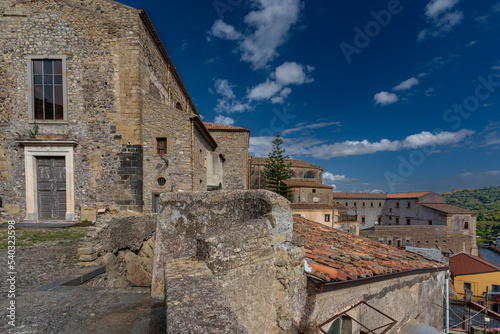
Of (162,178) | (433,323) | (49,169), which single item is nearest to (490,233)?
(433,323)

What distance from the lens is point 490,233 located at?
5091cm

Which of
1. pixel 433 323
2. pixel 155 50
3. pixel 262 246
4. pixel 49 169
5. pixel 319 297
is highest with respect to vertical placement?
pixel 155 50

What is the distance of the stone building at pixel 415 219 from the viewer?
29016 millimetres

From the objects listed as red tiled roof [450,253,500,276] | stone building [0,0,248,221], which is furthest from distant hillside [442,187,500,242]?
stone building [0,0,248,221]

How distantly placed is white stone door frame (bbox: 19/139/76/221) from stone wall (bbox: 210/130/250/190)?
13381 millimetres

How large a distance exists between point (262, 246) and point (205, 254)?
736mm

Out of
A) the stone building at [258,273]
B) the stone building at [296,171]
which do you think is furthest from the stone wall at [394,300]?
the stone building at [296,171]

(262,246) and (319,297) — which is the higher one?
(262,246)

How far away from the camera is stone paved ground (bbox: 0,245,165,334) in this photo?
236cm

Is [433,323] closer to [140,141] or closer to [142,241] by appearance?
[142,241]

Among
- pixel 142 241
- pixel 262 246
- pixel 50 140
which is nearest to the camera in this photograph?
pixel 262 246

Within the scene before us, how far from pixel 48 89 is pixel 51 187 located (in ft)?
14.6

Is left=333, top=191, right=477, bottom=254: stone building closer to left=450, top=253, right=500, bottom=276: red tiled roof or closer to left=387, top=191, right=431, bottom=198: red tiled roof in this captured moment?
left=387, top=191, right=431, bottom=198: red tiled roof

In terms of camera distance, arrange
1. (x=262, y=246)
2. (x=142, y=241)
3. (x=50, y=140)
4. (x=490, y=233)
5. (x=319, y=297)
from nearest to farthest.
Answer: (x=262, y=246), (x=319, y=297), (x=142, y=241), (x=50, y=140), (x=490, y=233)
